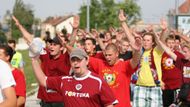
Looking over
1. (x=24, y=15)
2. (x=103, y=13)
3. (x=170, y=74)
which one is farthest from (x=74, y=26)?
(x=24, y=15)

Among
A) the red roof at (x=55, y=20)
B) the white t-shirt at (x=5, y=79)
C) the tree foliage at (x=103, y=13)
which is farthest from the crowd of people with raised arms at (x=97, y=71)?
the red roof at (x=55, y=20)

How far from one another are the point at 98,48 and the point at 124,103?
436cm

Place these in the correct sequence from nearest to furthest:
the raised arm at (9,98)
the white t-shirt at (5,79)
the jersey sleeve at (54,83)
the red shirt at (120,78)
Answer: the raised arm at (9,98), the white t-shirt at (5,79), the jersey sleeve at (54,83), the red shirt at (120,78)

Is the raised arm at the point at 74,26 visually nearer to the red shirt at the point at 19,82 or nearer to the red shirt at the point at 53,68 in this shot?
the red shirt at the point at 53,68

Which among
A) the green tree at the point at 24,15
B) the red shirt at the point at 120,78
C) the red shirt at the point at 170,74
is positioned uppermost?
the red shirt at the point at 120,78

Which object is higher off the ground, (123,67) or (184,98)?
(123,67)

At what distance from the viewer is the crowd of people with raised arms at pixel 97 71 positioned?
238 inches

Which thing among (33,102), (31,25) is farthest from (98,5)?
(33,102)

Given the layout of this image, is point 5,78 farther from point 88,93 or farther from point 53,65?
point 53,65

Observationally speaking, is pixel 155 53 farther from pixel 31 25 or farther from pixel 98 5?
pixel 31 25

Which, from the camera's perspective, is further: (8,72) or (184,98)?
(184,98)

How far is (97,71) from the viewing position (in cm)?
822

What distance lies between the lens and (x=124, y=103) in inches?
315

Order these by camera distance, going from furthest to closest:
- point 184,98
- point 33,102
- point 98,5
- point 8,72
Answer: point 98,5
point 33,102
point 184,98
point 8,72
